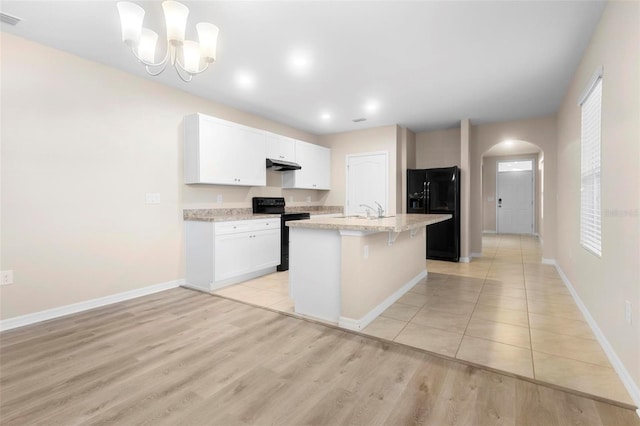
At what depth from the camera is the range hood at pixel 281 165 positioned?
486cm

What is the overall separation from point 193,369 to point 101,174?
2347 mm

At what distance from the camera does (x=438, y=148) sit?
6.18 m

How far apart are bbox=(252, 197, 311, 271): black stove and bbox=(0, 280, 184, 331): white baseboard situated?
1.50 metres

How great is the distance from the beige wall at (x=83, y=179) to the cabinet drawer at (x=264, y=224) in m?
0.91

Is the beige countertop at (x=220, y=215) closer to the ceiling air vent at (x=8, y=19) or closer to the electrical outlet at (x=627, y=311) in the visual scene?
the ceiling air vent at (x=8, y=19)

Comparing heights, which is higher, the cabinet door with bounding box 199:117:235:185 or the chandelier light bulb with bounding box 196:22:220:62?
the chandelier light bulb with bounding box 196:22:220:62

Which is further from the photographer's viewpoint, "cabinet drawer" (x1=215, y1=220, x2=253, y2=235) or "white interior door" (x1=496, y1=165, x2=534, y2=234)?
"white interior door" (x1=496, y1=165, x2=534, y2=234)

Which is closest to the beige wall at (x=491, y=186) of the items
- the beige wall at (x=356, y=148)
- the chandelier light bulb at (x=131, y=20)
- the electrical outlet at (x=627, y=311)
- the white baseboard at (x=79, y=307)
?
the beige wall at (x=356, y=148)

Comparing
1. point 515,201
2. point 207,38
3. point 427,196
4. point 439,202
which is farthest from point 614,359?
point 515,201

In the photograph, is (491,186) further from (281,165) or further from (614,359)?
(614,359)

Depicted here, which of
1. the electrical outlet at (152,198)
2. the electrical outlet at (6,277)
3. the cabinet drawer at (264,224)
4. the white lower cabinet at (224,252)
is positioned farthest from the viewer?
the cabinet drawer at (264,224)

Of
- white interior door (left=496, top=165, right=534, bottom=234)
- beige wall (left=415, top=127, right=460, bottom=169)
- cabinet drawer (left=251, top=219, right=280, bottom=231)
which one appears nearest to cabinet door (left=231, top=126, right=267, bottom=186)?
cabinet drawer (left=251, top=219, right=280, bottom=231)

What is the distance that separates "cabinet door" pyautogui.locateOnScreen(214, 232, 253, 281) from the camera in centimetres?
370

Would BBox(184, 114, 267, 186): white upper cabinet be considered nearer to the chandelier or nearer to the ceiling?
the ceiling
